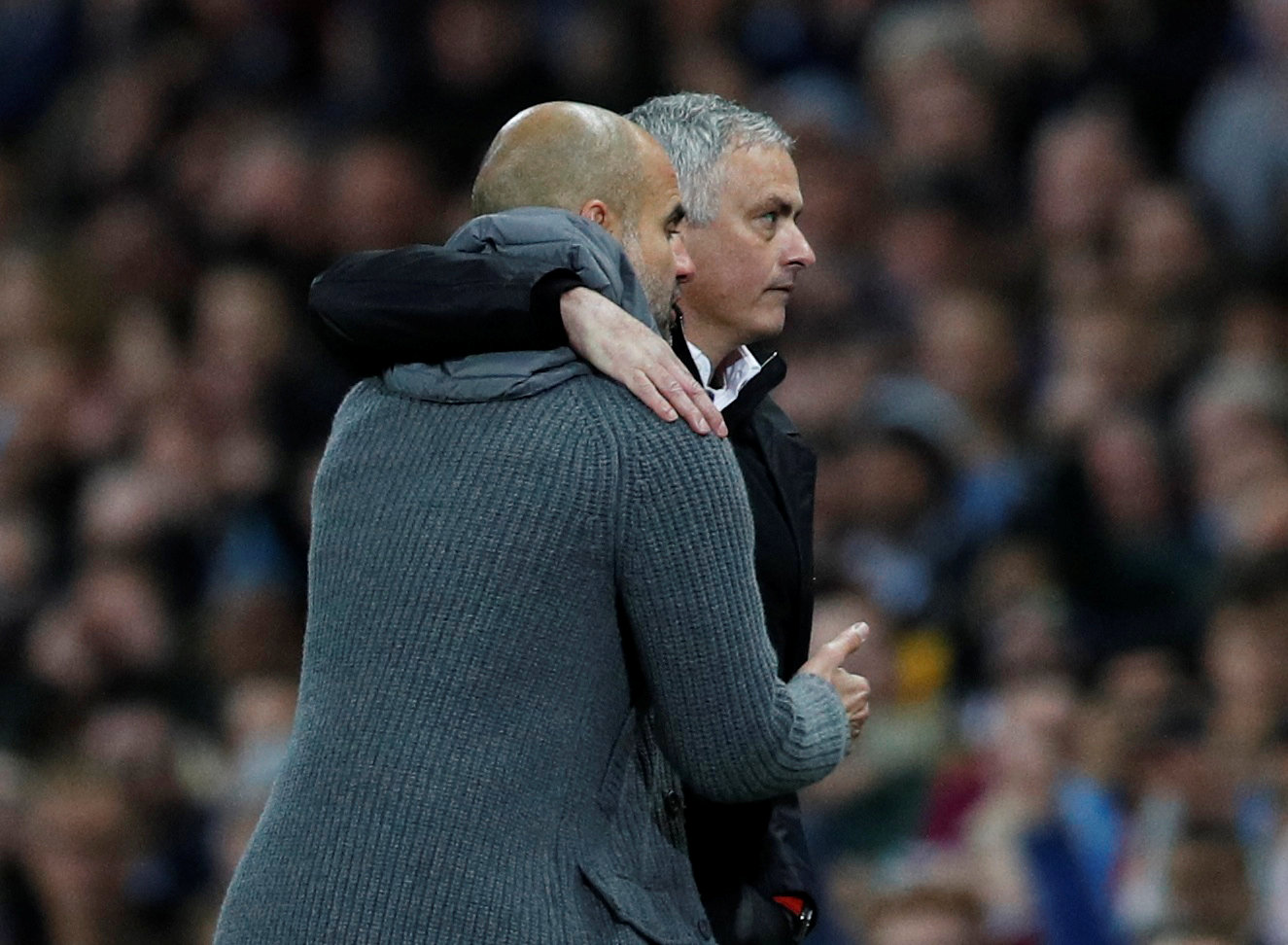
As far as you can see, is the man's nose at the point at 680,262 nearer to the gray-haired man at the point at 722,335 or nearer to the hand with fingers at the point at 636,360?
the gray-haired man at the point at 722,335

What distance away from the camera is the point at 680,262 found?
8.63 feet

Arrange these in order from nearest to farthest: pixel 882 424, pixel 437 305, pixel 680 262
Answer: pixel 437 305 < pixel 680 262 < pixel 882 424

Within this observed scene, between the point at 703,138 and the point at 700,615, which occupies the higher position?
the point at 703,138

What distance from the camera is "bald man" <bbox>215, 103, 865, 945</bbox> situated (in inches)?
86.3

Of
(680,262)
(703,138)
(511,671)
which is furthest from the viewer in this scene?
(703,138)

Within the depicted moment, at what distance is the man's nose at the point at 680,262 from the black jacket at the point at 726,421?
0.25 feet

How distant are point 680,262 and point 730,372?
0.91 feet

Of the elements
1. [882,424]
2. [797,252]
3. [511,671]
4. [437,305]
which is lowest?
[882,424]

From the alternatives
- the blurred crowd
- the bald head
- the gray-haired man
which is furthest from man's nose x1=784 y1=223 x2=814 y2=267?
the blurred crowd

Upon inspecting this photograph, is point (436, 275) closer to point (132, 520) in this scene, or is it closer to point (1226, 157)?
point (1226, 157)

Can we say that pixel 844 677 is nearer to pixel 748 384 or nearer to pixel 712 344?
pixel 748 384

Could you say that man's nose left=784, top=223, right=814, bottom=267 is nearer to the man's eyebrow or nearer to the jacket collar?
the man's eyebrow

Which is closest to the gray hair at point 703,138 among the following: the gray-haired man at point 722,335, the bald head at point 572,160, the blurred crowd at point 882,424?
the gray-haired man at point 722,335

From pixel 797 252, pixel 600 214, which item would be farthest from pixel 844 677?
pixel 797 252
